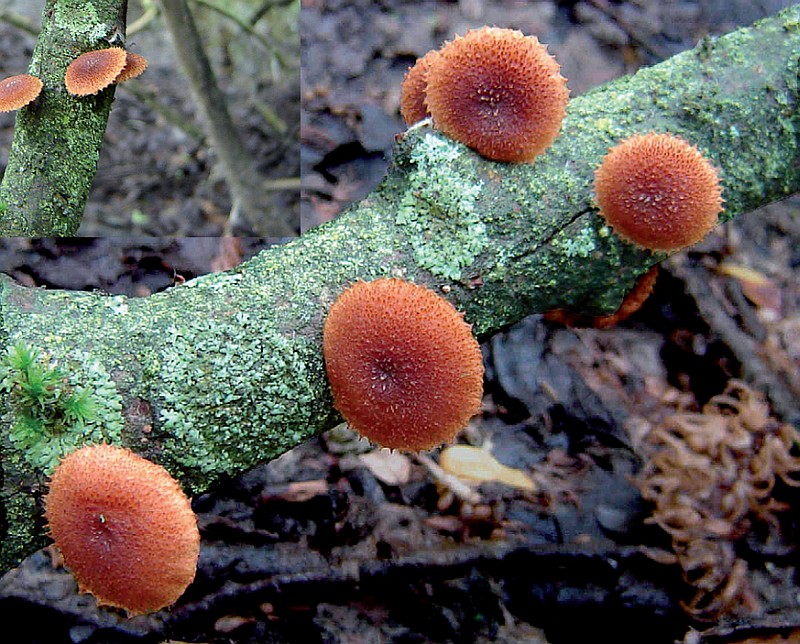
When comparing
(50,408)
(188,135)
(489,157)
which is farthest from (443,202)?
(188,135)

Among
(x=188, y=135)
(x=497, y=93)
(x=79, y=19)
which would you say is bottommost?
(x=188, y=135)

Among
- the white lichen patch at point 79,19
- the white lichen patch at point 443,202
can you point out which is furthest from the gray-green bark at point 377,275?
the white lichen patch at point 79,19

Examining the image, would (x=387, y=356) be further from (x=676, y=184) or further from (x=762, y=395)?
(x=762, y=395)

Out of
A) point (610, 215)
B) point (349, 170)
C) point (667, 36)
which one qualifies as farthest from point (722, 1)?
point (610, 215)

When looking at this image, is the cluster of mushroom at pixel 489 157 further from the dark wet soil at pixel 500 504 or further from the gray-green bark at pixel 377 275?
the dark wet soil at pixel 500 504

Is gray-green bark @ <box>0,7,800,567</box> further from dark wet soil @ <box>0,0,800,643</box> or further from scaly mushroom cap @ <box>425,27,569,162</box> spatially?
dark wet soil @ <box>0,0,800,643</box>

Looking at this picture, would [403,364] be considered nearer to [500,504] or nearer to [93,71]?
[500,504]
